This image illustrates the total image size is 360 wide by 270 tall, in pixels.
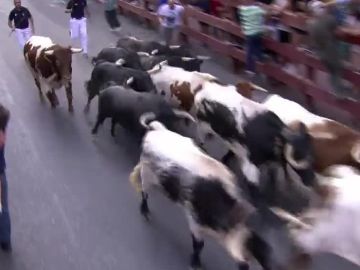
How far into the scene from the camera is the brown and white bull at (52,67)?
11109 millimetres

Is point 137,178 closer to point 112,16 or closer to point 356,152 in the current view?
point 356,152

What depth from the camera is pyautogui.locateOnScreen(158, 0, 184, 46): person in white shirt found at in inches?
587

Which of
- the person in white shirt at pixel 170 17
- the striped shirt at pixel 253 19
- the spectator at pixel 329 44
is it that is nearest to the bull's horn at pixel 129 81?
the spectator at pixel 329 44

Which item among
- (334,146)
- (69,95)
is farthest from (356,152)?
(69,95)

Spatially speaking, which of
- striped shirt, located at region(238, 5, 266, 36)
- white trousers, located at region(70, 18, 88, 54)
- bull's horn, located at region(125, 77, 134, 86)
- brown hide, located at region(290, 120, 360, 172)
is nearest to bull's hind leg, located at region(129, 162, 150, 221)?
brown hide, located at region(290, 120, 360, 172)

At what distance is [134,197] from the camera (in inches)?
329

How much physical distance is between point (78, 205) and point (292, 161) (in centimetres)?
274

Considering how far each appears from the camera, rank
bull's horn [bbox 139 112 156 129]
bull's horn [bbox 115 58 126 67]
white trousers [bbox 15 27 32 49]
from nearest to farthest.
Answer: bull's horn [bbox 139 112 156 129] → bull's horn [bbox 115 58 126 67] → white trousers [bbox 15 27 32 49]

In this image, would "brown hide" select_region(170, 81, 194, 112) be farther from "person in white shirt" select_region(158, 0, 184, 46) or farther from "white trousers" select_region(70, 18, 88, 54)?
"person in white shirt" select_region(158, 0, 184, 46)

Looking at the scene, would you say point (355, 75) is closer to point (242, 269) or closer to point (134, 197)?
point (134, 197)

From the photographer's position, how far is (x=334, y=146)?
7246 mm

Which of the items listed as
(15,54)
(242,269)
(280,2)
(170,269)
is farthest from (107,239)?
(15,54)

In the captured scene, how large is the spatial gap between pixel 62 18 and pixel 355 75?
35.8ft

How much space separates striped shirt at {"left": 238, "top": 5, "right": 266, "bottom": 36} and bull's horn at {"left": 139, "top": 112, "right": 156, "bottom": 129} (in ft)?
13.3
